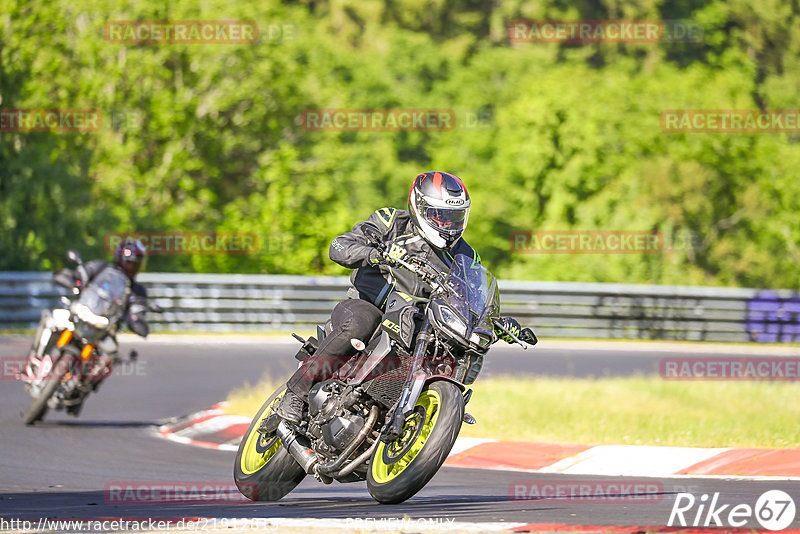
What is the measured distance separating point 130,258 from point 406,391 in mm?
6069

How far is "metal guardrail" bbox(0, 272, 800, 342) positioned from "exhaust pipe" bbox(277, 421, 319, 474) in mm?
15096

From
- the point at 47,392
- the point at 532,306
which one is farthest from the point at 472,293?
the point at 532,306

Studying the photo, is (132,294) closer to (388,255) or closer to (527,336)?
(388,255)

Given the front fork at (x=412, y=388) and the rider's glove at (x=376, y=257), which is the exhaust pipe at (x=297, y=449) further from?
the rider's glove at (x=376, y=257)

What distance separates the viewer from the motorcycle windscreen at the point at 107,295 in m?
11.9

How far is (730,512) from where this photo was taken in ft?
22.6

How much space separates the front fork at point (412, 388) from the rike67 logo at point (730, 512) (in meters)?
1.44

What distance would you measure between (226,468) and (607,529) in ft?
13.3

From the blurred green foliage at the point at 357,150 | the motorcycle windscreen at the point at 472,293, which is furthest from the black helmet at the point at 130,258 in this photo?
the blurred green foliage at the point at 357,150

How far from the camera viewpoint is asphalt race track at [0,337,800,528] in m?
6.87

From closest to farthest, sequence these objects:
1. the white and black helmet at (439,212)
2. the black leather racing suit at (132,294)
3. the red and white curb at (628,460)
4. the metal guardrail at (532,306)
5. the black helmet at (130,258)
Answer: the white and black helmet at (439,212), the red and white curb at (628,460), the black leather racing suit at (132,294), the black helmet at (130,258), the metal guardrail at (532,306)

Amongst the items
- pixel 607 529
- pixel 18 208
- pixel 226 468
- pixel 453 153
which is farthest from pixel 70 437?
pixel 453 153

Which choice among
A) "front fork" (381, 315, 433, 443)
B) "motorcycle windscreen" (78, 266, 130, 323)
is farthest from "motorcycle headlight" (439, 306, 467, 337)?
"motorcycle windscreen" (78, 266, 130, 323)

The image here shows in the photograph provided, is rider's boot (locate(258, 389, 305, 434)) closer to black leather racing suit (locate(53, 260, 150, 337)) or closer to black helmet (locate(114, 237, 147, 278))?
black leather racing suit (locate(53, 260, 150, 337))
